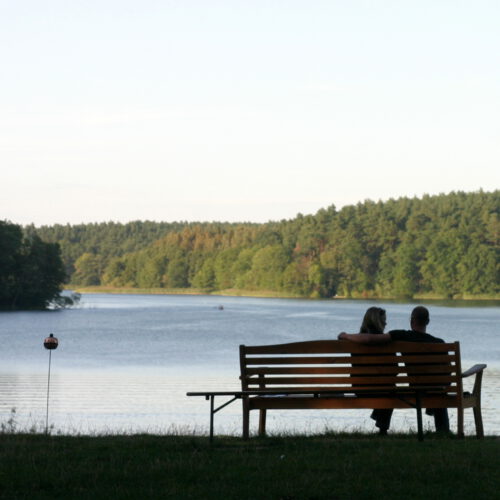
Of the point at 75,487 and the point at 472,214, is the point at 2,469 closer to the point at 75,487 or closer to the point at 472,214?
the point at 75,487

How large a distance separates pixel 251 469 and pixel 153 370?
29.5 m

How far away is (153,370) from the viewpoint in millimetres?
36062

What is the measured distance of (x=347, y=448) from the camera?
786 centimetres

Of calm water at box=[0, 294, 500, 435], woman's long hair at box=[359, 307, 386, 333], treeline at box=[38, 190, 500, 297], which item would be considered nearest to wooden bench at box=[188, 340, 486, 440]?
woman's long hair at box=[359, 307, 386, 333]

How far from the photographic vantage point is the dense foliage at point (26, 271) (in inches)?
3703

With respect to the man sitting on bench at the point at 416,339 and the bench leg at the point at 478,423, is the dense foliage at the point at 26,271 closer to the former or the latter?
the man sitting on bench at the point at 416,339

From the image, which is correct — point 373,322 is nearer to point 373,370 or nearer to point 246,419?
point 373,370

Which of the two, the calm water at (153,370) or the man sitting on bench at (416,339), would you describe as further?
the calm water at (153,370)

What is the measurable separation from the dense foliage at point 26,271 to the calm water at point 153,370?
26.7ft

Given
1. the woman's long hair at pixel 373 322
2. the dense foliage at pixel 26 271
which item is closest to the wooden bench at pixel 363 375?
the woman's long hair at pixel 373 322

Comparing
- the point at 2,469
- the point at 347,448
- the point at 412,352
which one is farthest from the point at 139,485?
the point at 412,352

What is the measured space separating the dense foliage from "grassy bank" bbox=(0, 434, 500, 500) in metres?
87.4

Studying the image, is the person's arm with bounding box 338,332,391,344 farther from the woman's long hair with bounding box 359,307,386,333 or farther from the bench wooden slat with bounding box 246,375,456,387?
the woman's long hair with bounding box 359,307,386,333

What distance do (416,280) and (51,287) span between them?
7124cm
